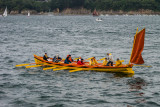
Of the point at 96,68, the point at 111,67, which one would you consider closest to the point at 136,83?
the point at 111,67

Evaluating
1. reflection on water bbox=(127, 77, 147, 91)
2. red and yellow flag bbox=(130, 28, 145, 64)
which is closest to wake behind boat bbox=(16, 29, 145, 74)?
red and yellow flag bbox=(130, 28, 145, 64)

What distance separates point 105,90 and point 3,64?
67.8 ft

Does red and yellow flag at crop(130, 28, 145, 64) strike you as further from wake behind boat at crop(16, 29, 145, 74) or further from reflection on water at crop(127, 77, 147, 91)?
reflection on water at crop(127, 77, 147, 91)

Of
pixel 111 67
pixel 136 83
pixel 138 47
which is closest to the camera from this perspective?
pixel 136 83

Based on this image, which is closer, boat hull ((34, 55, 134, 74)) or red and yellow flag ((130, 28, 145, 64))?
red and yellow flag ((130, 28, 145, 64))

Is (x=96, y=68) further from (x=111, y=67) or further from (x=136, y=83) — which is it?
(x=136, y=83)

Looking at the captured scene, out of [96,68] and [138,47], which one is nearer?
[138,47]

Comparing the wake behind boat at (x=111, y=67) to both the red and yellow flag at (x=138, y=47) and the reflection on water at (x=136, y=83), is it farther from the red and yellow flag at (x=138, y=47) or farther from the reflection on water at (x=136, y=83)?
the reflection on water at (x=136, y=83)

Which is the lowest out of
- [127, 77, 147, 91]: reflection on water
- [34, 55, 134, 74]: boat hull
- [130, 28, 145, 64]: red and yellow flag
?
[127, 77, 147, 91]: reflection on water

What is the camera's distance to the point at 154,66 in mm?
46750

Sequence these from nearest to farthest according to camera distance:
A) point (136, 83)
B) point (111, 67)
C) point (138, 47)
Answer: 1. point (136, 83)
2. point (138, 47)
3. point (111, 67)

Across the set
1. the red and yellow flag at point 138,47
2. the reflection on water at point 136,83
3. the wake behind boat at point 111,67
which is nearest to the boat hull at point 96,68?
the wake behind boat at point 111,67

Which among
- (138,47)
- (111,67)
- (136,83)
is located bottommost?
(136,83)

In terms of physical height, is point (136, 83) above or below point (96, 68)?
below
